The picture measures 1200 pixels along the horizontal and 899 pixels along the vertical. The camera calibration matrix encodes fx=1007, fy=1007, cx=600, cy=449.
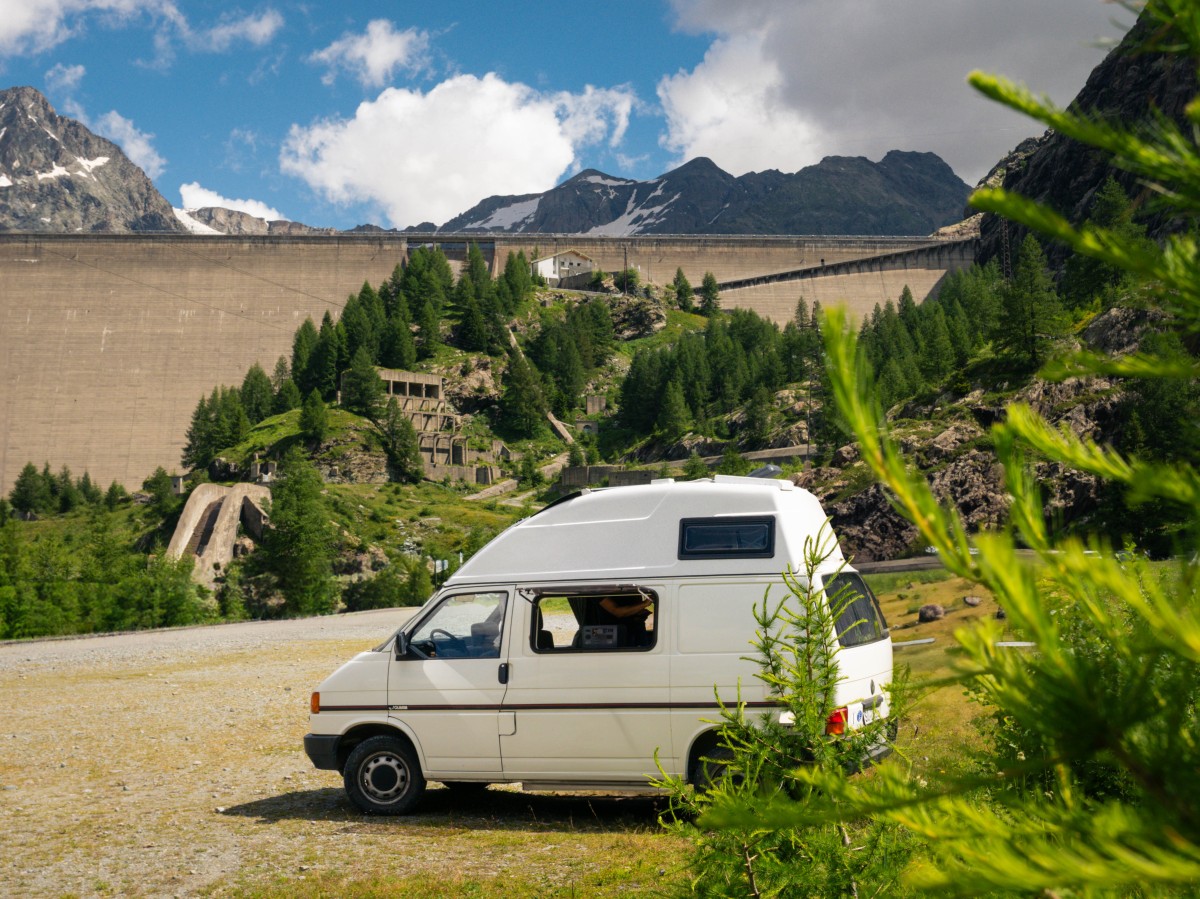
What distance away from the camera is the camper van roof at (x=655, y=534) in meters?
7.12

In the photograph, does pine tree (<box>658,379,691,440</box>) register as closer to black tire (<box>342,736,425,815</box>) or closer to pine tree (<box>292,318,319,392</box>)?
pine tree (<box>292,318,319,392</box>)

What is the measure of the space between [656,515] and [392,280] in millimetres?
105671

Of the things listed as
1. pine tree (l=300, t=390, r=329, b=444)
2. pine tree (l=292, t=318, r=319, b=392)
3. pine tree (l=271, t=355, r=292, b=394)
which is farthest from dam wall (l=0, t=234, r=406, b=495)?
pine tree (l=300, t=390, r=329, b=444)

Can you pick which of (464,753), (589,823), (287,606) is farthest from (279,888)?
(287,606)

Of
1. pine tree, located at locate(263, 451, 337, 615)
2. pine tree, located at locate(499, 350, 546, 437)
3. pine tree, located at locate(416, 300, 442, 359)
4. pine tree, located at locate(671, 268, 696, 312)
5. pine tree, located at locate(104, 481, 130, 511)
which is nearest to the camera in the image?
pine tree, located at locate(263, 451, 337, 615)

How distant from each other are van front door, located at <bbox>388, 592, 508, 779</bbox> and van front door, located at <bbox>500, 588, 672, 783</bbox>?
151mm

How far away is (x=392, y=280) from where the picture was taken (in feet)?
357

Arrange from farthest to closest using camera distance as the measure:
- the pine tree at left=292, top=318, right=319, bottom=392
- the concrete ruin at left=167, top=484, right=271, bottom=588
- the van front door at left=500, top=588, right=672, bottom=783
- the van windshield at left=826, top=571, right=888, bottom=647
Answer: the pine tree at left=292, top=318, right=319, bottom=392 < the concrete ruin at left=167, top=484, right=271, bottom=588 < the van front door at left=500, top=588, right=672, bottom=783 < the van windshield at left=826, top=571, right=888, bottom=647

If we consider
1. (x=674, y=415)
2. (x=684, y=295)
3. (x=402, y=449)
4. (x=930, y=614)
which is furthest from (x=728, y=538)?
(x=684, y=295)

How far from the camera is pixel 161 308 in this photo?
102m

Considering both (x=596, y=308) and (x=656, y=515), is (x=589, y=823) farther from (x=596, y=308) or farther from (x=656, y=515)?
(x=596, y=308)

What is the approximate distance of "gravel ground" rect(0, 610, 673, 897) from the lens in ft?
21.1

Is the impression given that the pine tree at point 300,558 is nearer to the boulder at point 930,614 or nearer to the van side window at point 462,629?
the boulder at point 930,614

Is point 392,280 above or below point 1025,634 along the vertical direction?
above
